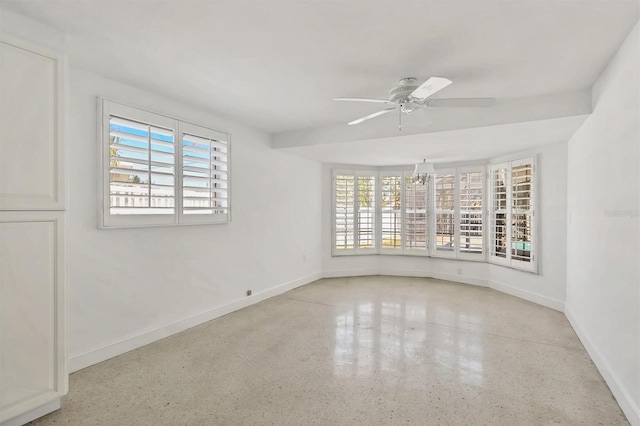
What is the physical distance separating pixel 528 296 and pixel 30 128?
18.6ft

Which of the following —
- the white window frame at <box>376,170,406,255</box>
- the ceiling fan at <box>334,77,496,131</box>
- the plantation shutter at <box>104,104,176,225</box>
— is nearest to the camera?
the ceiling fan at <box>334,77,496,131</box>

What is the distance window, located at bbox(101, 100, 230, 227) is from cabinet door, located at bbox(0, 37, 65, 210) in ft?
2.61

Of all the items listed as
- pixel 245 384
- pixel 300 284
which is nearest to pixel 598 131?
pixel 245 384

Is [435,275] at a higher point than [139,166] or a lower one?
lower

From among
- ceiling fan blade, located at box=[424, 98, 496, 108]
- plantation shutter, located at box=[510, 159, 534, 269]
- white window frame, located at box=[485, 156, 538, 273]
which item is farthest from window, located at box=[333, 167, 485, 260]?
ceiling fan blade, located at box=[424, 98, 496, 108]

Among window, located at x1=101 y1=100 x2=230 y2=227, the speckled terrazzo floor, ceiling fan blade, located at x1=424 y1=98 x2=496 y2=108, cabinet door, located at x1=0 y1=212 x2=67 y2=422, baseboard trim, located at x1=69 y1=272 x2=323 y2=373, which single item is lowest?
the speckled terrazzo floor

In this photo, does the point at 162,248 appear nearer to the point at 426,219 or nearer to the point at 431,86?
the point at 431,86

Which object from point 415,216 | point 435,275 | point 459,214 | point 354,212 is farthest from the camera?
point 354,212

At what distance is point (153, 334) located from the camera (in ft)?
10.9

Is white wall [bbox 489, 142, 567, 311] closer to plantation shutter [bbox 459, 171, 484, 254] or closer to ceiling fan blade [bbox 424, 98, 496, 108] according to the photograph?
plantation shutter [bbox 459, 171, 484, 254]

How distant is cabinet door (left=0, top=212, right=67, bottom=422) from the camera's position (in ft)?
6.34

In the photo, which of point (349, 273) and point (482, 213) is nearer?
point (482, 213)

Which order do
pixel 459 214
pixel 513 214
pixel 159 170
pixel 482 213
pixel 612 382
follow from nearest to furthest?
1. pixel 612 382
2. pixel 159 170
3. pixel 513 214
4. pixel 482 213
5. pixel 459 214

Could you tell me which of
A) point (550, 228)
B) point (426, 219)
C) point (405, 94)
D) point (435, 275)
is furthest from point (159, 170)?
point (435, 275)
